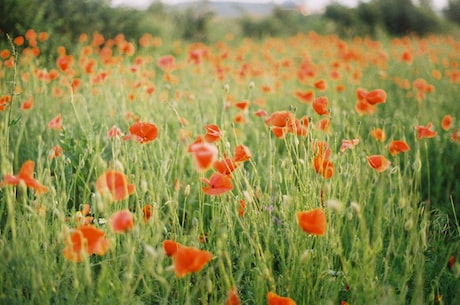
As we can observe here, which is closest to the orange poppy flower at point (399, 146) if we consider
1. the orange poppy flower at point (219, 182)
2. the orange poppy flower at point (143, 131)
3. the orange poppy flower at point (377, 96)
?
the orange poppy flower at point (377, 96)

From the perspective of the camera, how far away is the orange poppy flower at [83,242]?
1.08 metres

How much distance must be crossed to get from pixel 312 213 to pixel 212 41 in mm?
9190

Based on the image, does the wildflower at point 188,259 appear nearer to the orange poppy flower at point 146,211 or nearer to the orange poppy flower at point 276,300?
the orange poppy flower at point 276,300

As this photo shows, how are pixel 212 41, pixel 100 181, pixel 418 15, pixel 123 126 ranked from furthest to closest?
pixel 418 15, pixel 212 41, pixel 123 126, pixel 100 181

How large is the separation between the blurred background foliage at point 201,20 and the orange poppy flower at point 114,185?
3759mm

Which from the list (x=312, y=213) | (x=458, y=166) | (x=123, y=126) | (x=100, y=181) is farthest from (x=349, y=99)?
(x=100, y=181)

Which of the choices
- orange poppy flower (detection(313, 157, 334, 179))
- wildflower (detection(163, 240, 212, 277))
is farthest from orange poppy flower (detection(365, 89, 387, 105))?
wildflower (detection(163, 240, 212, 277))

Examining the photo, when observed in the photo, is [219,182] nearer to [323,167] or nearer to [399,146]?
[323,167]

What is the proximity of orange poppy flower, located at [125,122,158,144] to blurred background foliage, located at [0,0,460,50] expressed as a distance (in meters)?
3.45

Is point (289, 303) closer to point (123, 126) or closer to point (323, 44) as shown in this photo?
point (123, 126)

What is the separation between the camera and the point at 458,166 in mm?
2756

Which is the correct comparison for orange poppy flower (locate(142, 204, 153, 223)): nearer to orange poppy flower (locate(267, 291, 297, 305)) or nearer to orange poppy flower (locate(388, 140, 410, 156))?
orange poppy flower (locate(267, 291, 297, 305))

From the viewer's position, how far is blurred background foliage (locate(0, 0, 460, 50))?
499 cm

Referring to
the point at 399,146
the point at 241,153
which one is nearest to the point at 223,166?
the point at 241,153
